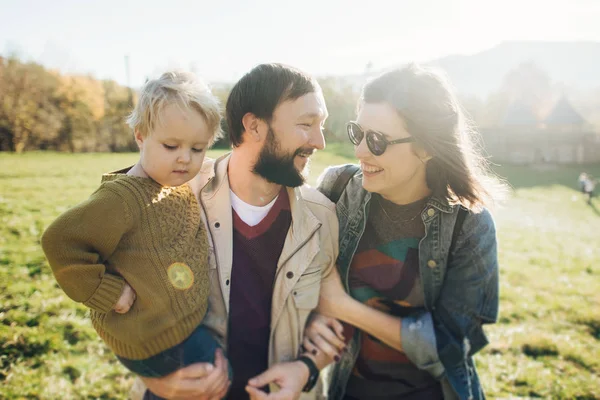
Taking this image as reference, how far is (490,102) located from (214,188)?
56077 millimetres

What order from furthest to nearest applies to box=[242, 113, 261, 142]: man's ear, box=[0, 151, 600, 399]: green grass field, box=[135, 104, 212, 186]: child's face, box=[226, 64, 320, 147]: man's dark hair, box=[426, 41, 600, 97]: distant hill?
box=[426, 41, 600, 97]: distant hill < box=[0, 151, 600, 399]: green grass field < box=[242, 113, 261, 142]: man's ear < box=[226, 64, 320, 147]: man's dark hair < box=[135, 104, 212, 186]: child's face

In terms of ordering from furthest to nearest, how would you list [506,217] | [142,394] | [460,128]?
[506,217]
[460,128]
[142,394]

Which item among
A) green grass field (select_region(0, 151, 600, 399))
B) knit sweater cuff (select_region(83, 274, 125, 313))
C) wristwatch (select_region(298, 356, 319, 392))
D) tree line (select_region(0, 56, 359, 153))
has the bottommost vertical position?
tree line (select_region(0, 56, 359, 153))

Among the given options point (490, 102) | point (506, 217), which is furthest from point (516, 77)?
point (506, 217)

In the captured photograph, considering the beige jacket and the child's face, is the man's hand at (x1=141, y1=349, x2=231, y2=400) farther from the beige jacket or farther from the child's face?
the child's face

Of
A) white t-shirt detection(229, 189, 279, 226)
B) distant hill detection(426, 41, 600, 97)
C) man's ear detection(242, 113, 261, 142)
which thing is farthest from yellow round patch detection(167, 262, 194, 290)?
distant hill detection(426, 41, 600, 97)

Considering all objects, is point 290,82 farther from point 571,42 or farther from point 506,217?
point 571,42

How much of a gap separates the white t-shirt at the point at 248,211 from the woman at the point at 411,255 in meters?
0.58

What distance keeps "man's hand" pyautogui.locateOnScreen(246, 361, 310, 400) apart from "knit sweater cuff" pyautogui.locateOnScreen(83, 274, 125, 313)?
3.25 ft

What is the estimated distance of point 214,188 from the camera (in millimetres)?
2846

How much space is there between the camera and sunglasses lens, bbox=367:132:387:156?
2771 mm

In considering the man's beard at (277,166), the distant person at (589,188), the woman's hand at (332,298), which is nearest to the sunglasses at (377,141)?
the man's beard at (277,166)

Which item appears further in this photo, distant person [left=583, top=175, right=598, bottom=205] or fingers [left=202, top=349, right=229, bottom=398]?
distant person [left=583, top=175, right=598, bottom=205]

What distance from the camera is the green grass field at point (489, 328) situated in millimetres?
4117
